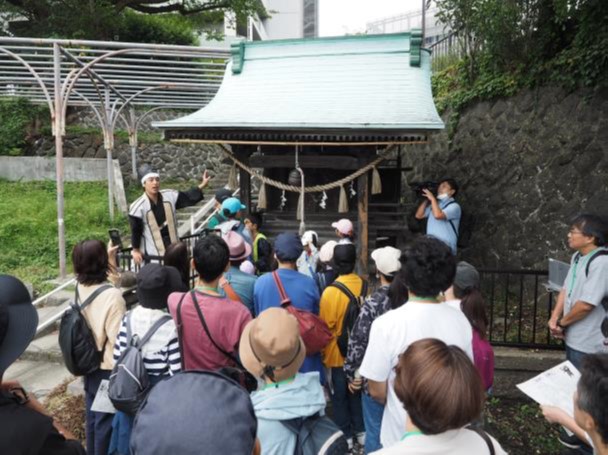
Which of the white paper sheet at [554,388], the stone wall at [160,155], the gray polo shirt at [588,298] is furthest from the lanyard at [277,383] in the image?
the stone wall at [160,155]

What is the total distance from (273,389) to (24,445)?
37.6 inches

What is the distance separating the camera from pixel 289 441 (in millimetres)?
2010

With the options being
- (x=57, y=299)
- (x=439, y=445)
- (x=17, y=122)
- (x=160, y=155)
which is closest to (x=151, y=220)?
(x=57, y=299)

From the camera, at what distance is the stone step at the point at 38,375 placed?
524 centimetres

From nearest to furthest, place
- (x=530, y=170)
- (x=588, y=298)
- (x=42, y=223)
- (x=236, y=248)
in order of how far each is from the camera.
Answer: (x=588, y=298), (x=236, y=248), (x=530, y=170), (x=42, y=223)

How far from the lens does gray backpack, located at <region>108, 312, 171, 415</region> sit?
2.63 metres

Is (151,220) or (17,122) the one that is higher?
(17,122)

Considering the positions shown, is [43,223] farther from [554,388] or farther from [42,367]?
[554,388]

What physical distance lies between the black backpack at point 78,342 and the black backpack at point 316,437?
169 cm

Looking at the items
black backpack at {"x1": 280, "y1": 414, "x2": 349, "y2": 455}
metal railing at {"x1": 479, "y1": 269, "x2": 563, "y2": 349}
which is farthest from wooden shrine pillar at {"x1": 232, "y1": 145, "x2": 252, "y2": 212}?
black backpack at {"x1": 280, "y1": 414, "x2": 349, "y2": 455}

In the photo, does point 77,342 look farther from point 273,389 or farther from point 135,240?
point 135,240

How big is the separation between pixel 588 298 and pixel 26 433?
3.66 metres

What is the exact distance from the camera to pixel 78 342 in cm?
304

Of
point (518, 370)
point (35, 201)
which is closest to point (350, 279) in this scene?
point (518, 370)
